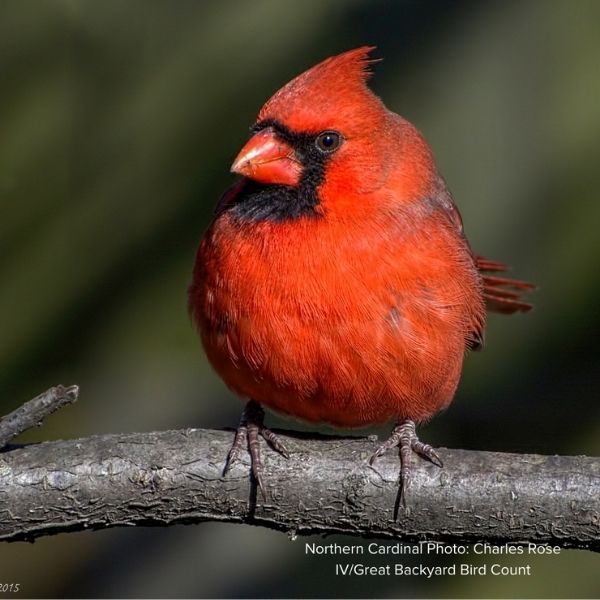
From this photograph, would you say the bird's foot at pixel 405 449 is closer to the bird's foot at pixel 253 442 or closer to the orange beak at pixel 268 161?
the bird's foot at pixel 253 442

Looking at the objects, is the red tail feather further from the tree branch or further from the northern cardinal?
the tree branch

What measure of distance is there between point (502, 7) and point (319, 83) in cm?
267

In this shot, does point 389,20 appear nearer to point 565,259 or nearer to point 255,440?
point 565,259

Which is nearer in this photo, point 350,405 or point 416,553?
point 350,405

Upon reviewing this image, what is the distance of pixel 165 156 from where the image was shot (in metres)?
6.07

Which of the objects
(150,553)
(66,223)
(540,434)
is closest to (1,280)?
(66,223)

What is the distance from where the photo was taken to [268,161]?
3508mm

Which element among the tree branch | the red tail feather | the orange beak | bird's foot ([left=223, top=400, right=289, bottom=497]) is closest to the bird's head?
the orange beak

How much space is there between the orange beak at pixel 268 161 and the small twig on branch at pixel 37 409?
81 cm

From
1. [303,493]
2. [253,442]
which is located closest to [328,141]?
[253,442]

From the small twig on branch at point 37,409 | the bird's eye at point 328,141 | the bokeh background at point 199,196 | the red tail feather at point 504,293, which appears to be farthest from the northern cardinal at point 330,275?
the bokeh background at point 199,196

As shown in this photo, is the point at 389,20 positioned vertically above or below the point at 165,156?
above

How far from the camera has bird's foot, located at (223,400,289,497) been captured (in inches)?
136

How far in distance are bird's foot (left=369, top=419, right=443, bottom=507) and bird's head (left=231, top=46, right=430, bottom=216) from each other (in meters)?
0.67
